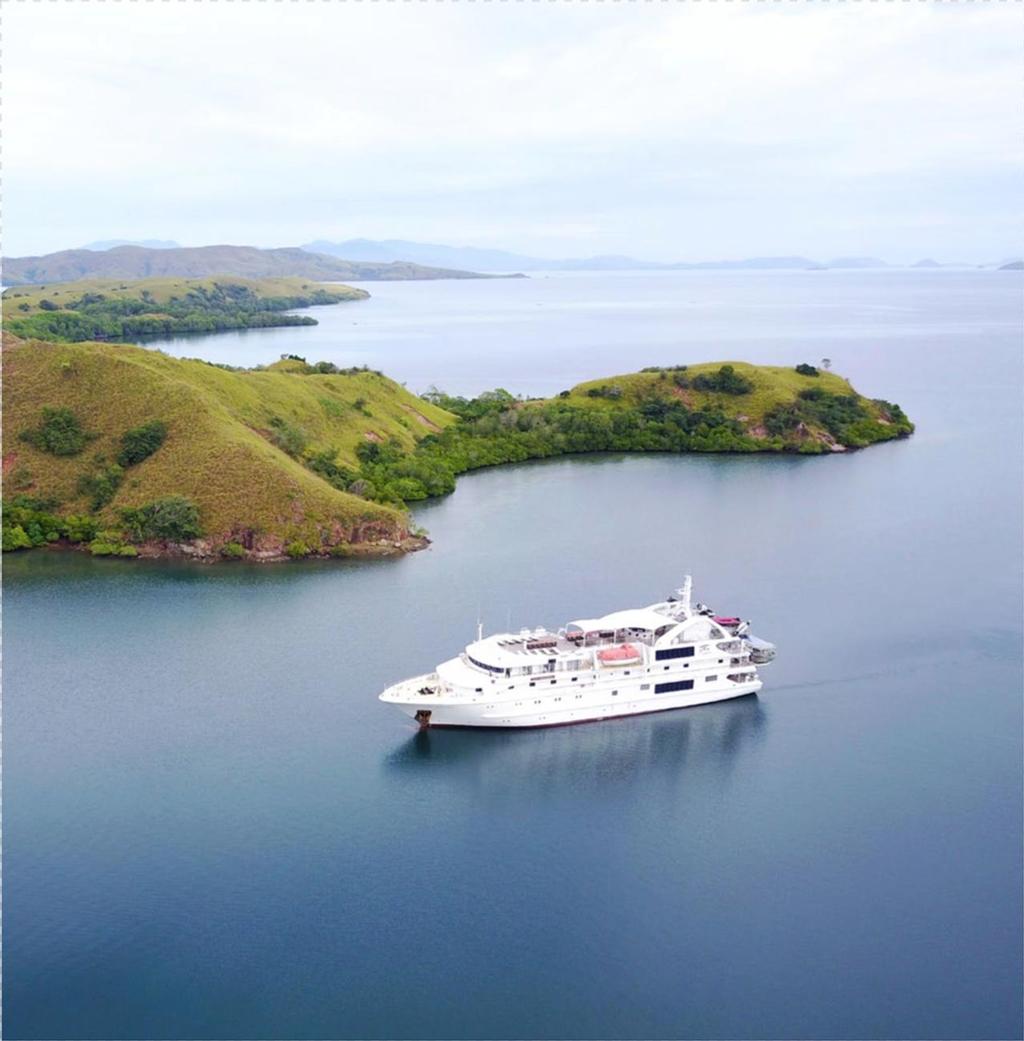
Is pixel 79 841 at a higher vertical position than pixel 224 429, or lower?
lower

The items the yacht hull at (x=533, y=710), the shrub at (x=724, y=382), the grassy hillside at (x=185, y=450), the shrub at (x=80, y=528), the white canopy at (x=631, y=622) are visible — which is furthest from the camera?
the shrub at (x=724, y=382)

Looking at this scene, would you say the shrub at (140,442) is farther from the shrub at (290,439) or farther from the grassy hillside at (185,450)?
the shrub at (290,439)

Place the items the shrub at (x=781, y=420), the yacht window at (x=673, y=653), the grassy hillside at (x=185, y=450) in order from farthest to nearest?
1. the shrub at (x=781, y=420)
2. the grassy hillside at (x=185, y=450)
3. the yacht window at (x=673, y=653)

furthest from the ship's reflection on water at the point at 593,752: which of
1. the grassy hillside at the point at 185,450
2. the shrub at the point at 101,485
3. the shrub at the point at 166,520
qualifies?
the shrub at the point at 101,485

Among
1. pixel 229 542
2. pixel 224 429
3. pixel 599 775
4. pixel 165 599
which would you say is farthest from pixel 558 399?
pixel 599 775

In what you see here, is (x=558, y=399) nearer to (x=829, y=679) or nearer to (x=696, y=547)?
(x=696, y=547)

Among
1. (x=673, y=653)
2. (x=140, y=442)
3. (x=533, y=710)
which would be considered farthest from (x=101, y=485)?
(x=673, y=653)
